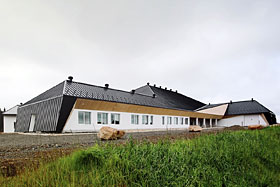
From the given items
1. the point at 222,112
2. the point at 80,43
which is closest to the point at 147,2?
the point at 80,43

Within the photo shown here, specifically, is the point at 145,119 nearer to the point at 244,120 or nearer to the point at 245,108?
the point at 244,120

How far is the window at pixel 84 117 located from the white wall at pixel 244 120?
3736cm

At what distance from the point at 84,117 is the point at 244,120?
38408mm

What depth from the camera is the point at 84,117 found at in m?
20.8

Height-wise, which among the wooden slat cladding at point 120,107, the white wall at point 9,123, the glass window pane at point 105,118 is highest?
the wooden slat cladding at point 120,107

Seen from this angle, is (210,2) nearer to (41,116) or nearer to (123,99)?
(123,99)

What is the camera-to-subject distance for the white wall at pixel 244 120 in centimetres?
4049

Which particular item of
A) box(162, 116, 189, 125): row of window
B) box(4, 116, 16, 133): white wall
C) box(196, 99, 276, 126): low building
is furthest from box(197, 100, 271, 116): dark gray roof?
box(4, 116, 16, 133): white wall

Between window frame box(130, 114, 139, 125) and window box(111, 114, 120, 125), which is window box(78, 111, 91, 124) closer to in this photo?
window box(111, 114, 120, 125)

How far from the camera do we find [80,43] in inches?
655

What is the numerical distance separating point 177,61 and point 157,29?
8.55 metres

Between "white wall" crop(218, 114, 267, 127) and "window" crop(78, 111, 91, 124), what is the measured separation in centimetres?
3736

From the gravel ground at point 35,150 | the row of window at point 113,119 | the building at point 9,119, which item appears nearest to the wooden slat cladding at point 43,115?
the row of window at point 113,119

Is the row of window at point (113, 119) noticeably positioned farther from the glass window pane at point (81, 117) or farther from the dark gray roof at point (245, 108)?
the dark gray roof at point (245, 108)
